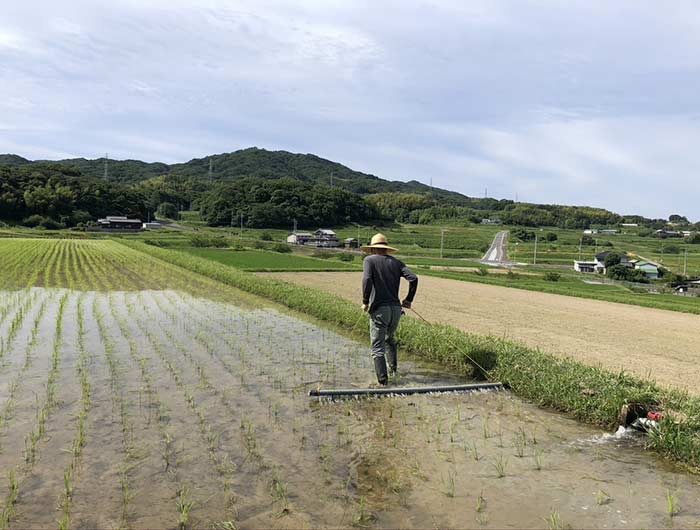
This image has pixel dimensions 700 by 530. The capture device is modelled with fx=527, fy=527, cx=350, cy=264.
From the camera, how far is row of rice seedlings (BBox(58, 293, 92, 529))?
317 centimetres

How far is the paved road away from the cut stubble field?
1925 inches

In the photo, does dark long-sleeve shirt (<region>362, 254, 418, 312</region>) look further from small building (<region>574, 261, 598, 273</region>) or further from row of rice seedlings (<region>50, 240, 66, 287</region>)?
small building (<region>574, 261, 598, 273</region>)

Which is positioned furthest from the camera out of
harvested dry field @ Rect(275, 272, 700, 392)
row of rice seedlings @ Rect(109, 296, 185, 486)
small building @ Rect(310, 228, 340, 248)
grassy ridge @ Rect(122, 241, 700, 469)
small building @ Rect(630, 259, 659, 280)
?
small building @ Rect(310, 228, 340, 248)

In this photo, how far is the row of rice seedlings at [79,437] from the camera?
3174 mm

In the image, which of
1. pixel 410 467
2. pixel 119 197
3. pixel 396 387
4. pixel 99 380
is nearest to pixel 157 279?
pixel 99 380

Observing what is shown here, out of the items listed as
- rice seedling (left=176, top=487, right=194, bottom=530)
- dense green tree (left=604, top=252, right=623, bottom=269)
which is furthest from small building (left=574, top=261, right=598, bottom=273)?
rice seedling (left=176, top=487, right=194, bottom=530)

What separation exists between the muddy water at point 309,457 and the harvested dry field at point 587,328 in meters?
3.25

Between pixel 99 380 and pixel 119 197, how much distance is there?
76.0 meters

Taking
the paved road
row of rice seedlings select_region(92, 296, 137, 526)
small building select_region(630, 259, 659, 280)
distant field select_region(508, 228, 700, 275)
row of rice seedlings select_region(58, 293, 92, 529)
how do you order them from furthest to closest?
distant field select_region(508, 228, 700, 275) < the paved road < small building select_region(630, 259, 659, 280) < row of rice seedlings select_region(92, 296, 137, 526) < row of rice seedlings select_region(58, 293, 92, 529)

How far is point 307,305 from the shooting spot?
12094 mm

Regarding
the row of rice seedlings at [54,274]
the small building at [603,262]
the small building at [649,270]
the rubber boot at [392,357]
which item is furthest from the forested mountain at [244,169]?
the rubber boot at [392,357]

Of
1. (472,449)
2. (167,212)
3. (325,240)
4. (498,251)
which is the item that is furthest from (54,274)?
(167,212)

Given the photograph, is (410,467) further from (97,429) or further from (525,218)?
(525,218)

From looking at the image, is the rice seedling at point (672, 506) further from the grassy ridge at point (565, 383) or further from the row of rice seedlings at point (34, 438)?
the row of rice seedlings at point (34, 438)
